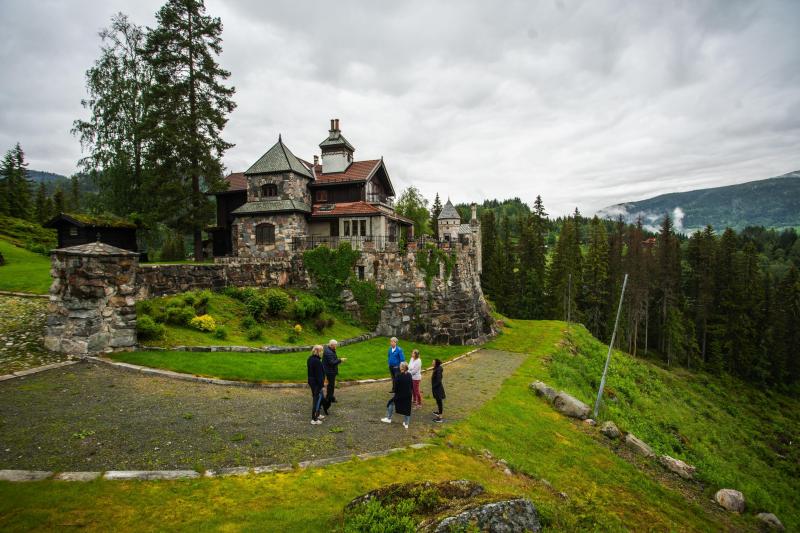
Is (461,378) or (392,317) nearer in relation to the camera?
(461,378)

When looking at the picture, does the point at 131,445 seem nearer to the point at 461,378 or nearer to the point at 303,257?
the point at 461,378

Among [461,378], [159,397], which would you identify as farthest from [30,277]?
[461,378]

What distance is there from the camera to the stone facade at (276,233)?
97.3 ft

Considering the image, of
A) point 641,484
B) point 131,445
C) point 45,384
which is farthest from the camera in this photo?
point 641,484

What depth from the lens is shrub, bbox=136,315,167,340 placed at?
47.0 ft

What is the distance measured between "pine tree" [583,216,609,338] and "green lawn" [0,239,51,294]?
196ft

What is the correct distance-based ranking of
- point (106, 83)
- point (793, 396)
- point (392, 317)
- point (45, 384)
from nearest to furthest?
point (45, 384) → point (392, 317) → point (106, 83) → point (793, 396)

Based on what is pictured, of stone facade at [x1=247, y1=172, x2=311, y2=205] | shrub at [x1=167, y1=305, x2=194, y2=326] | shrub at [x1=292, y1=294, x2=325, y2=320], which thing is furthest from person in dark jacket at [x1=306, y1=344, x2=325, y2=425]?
stone facade at [x1=247, y1=172, x2=311, y2=205]

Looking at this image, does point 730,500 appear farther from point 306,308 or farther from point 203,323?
point 203,323

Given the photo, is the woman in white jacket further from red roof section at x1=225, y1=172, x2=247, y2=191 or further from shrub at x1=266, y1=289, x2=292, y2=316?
red roof section at x1=225, y1=172, x2=247, y2=191

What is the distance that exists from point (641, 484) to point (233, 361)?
1513 cm

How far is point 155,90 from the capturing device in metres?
27.1

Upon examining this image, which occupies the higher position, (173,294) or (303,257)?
(303,257)

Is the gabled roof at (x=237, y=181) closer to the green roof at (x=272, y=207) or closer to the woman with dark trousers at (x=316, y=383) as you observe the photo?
the green roof at (x=272, y=207)
